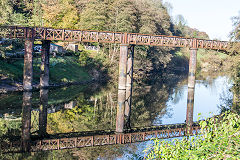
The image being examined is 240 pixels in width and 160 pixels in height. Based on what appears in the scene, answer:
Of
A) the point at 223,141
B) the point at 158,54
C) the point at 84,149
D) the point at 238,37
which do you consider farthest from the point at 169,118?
the point at 158,54

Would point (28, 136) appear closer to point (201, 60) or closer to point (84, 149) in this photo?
point (84, 149)

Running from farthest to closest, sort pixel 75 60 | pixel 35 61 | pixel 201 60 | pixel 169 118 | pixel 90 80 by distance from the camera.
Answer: pixel 201 60, pixel 75 60, pixel 90 80, pixel 35 61, pixel 169 118

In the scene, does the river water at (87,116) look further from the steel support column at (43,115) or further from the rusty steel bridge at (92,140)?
the rusty steel bridge at (92,140)

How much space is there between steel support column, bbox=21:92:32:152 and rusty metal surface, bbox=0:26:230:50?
6.92m

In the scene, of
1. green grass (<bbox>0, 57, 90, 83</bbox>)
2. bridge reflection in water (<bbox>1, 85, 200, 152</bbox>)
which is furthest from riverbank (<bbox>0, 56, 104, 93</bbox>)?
bridge reflection in water (<bbox>1, 85, 200, 152</bbox>)

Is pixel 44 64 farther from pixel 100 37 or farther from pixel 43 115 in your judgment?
pixel 43 115

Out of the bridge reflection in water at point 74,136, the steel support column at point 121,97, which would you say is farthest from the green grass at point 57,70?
the bridge reflection in water at point 74,136

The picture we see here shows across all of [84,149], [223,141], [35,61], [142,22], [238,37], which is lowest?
[84,149]

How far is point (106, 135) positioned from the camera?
50.3 feet

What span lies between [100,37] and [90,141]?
21.7 m

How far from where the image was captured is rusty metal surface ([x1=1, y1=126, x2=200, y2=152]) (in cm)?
1316

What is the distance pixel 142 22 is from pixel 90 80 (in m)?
16.5

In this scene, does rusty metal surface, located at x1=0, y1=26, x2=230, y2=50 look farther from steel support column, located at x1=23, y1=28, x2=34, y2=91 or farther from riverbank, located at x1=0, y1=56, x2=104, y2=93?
riverbank, located at x1=0, y1=56, x2=104, y2=93

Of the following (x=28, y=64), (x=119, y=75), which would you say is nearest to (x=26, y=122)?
(x=28, y=64)
